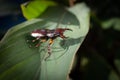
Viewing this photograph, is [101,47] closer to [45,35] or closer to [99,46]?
[99,46]

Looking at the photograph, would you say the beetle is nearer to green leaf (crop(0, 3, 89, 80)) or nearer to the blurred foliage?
green leaf (crop(0, 3, 89, 80))

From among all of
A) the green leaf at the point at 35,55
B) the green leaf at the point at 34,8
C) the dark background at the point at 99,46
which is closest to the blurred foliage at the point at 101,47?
the dark background at the point at 99,46

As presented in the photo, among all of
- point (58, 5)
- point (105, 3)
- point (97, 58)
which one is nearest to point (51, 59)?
point (58, 5)

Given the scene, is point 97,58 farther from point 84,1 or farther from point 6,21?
point 6,21

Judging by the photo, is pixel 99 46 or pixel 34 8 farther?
pixel 99 46

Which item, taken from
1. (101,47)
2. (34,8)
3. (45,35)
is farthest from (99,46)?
(45,35)

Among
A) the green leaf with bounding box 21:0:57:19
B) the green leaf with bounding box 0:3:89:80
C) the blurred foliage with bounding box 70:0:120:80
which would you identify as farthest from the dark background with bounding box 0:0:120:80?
the green leaf with bounding box 0:3:89:80
